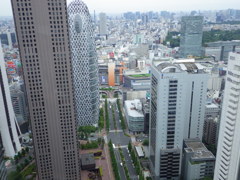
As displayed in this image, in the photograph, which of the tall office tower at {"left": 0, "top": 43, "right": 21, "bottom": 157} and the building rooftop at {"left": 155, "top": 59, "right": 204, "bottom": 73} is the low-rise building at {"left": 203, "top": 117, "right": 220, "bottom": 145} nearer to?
the building rooftop at {"left": 155, "top": 59, "right": 204, "bottom": 73}

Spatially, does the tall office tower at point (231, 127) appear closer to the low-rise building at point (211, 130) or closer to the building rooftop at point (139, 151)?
the low-rise building at point (211, 130)

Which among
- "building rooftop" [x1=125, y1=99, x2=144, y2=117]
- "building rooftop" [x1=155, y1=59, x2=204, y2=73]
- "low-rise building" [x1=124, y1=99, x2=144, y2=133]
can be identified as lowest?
"low-rise building" [x1=124, y1=99, x2=144, y2=133]

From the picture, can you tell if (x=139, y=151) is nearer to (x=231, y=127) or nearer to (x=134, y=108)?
(x=134, y=108)

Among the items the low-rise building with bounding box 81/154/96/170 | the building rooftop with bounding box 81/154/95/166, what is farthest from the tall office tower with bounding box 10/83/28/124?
the low-rise building with bounding box 81/154/96/170

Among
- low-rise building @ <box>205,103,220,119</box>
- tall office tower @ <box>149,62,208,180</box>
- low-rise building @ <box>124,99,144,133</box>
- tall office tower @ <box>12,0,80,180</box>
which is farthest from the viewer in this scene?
low-rise building @ <box>124,99,144,133</box>

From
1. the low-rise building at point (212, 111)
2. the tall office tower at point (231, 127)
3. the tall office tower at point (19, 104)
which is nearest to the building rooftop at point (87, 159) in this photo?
the tall office tower at point (19, 104)

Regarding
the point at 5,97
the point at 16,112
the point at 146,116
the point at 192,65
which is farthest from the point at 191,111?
the point at 16,112

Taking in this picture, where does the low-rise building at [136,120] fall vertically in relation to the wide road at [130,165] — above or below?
above

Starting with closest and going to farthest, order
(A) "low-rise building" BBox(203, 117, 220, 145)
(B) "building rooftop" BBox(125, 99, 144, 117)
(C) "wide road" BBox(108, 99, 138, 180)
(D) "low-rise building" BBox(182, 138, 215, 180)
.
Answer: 1. (D) "low-rise building" BBox(182, 138, 215, 180)
2. (C) "wide road" BBox(108, 99, 138, 180)
3. (A) "low-rise building" BBox(203, 117, 220, 145)
4. (B) "building rooftop" BBox(125, 99, 144, 117)
